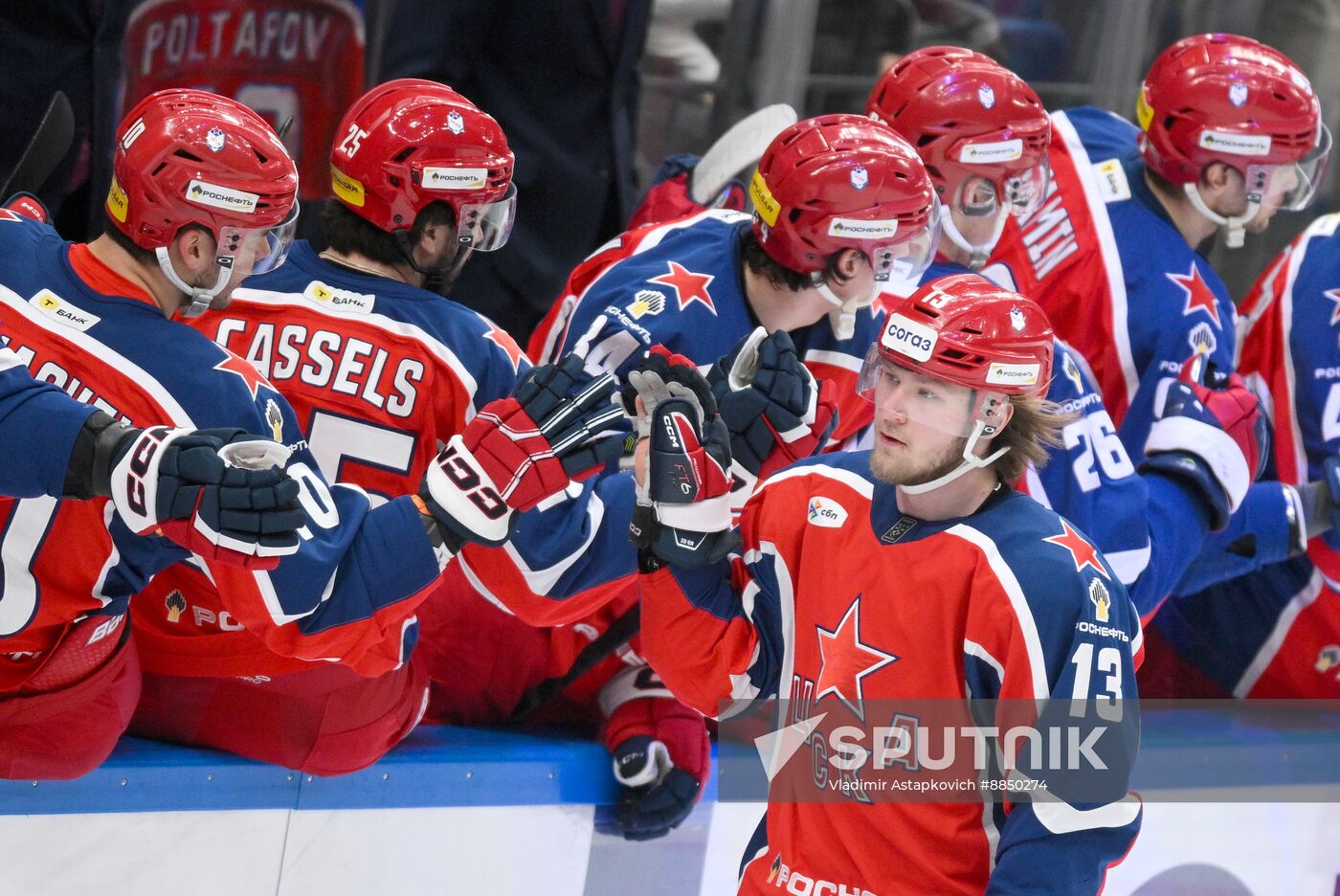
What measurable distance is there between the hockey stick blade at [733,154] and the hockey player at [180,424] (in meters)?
1.83

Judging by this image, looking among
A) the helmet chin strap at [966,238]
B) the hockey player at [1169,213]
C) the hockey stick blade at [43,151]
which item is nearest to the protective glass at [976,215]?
the helmet chin strap at [966,238]

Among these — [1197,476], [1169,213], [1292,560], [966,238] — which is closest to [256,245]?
[966,238]

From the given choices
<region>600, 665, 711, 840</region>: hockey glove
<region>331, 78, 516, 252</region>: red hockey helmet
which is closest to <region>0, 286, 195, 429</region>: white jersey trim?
<region>331, 78, 516, 252</region>: red hockey helmet

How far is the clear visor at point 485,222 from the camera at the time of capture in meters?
3.20

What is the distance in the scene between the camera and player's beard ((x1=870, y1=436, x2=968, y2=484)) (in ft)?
8.32

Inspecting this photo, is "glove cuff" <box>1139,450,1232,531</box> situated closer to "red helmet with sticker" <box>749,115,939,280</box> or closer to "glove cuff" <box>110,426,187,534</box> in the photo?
"red helmet with sticker" <box>749,115,939,280</box>

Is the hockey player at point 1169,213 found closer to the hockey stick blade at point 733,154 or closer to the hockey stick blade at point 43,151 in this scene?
the hockey stick blade at point 733,154

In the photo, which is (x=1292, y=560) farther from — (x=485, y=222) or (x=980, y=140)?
(x=485, y=222)

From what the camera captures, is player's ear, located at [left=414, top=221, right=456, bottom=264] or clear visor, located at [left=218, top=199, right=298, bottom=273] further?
player's ear, located at [left=414, top=221, right=456, bottom=264]

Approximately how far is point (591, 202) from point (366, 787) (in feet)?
7.70

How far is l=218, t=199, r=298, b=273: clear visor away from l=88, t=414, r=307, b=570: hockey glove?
0.43 meters

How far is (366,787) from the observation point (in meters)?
3.23

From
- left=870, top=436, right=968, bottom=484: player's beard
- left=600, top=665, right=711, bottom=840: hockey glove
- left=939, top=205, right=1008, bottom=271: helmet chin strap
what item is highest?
left=870, top=436, right=968, bottom=484: player's beard

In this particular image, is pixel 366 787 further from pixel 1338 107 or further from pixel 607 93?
pixel 1338 107
